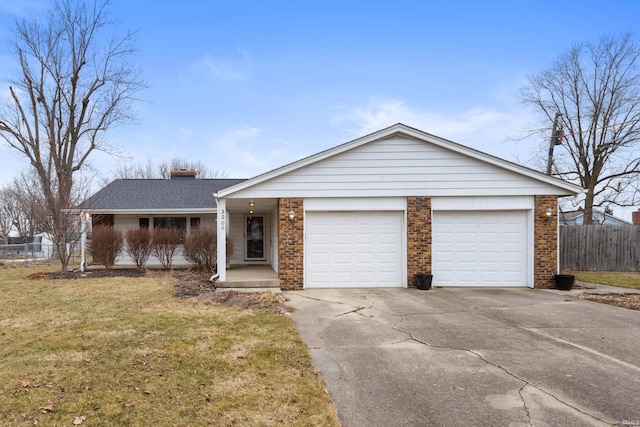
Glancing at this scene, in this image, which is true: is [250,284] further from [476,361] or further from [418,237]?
[476,361]

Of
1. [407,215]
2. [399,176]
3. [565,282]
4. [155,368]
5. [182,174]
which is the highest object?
[182,174]

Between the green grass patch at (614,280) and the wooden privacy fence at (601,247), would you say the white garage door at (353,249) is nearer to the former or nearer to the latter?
the green grass patch at (614,280)

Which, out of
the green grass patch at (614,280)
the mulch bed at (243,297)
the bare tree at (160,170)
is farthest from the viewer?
the bare tree at (160,170)

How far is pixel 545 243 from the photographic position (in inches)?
396

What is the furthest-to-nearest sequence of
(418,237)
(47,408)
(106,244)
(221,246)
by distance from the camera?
(106,244) → (418,237) → (221,246) → (47,408)

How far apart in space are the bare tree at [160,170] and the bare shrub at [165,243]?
24.7 meters

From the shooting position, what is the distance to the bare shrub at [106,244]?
13555 millimetres

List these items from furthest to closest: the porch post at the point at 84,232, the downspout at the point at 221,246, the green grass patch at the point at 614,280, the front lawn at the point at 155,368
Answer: the porch post at the point at 84,232 < the green grass patch at the point at 614,280 < the downspout at the point at 221,246 < the front lawn at the point at 155,368

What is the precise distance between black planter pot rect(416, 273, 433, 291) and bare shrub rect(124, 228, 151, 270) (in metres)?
10.2

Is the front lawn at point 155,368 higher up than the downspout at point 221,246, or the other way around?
the downspout at point 221,246

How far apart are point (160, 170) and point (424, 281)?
117 feet

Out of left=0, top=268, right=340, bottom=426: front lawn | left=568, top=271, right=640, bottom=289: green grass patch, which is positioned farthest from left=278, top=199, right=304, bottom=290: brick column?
left=568, top=271, right=640, bottom=289: green grass patch

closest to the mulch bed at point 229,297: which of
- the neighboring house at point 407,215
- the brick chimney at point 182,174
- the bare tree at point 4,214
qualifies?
the neighboring house at point 407,215

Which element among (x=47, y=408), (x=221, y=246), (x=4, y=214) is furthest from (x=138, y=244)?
(x=4, y=214)
